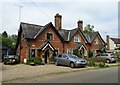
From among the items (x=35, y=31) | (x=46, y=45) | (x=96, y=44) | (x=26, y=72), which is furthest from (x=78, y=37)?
(x=26, y=72)

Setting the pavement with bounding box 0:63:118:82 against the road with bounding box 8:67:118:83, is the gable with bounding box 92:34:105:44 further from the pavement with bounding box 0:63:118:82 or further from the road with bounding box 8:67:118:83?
the road with bounding box 8:67:118:83

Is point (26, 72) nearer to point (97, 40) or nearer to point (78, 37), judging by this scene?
point (78, 37)

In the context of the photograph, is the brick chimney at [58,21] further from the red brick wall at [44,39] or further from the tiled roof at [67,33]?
Answer: the red brick wall at [44,39]

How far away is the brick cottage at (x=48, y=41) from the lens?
108ft

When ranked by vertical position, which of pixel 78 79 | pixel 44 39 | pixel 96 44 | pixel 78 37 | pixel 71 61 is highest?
pixel 78 37

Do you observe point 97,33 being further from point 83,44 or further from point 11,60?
point 11,60

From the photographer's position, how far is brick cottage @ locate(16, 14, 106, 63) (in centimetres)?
3281

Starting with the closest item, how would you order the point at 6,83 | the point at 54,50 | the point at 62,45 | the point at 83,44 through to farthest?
the point at 6,83
the point at 54,50
the point at 62,45
the point at 83,44

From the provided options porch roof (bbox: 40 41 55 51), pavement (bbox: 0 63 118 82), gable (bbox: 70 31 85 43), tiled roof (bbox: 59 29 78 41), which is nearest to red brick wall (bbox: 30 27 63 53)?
porch roof (bbox: 40 41 55 51)

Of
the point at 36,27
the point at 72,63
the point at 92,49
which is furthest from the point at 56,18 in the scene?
the point at 72,63

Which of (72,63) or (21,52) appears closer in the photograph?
(72,63)

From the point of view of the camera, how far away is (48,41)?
33.4m

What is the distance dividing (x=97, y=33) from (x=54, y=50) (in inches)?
614

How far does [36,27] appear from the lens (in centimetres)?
3541
